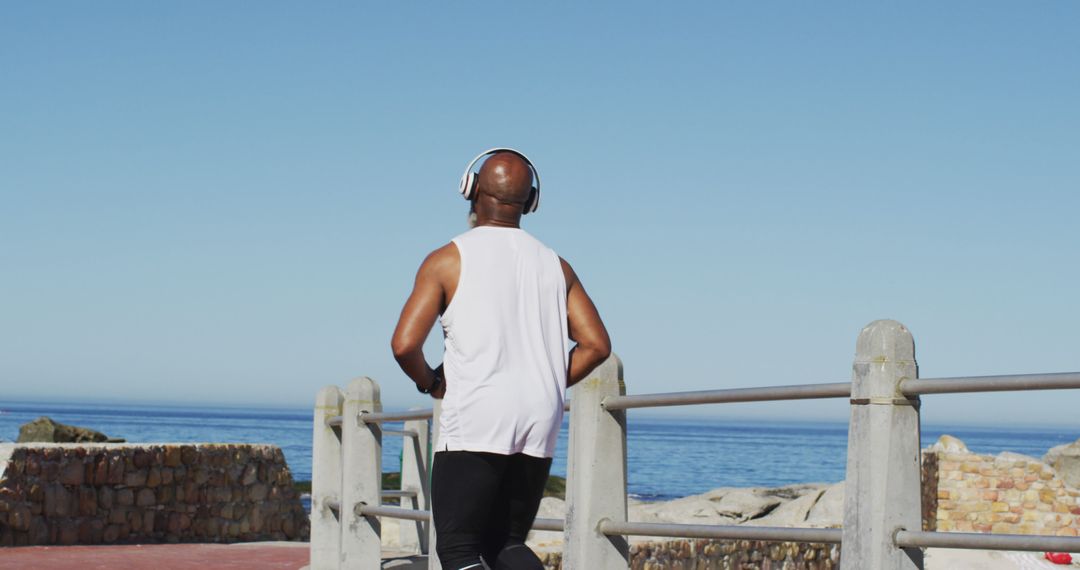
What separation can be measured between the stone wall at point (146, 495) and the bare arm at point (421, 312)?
8115mm

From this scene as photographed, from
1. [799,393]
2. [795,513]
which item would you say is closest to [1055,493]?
[795,513]

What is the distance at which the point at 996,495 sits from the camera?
719 inches

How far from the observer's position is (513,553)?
3.61 meters

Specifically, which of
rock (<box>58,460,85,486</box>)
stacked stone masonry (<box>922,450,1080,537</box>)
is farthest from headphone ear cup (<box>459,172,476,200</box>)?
stacked stone masonry (<box>922,450,1080,537</box>)

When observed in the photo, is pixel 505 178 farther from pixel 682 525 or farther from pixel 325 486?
pixel 325 486

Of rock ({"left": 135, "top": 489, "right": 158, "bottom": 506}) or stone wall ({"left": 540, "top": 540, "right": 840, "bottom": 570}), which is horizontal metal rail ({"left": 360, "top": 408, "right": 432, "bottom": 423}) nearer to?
stone wall ({"left": 540, "top": 540, "right": 840, "bottom": 570})

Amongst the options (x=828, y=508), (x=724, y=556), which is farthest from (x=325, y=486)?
(x=828, y=508)

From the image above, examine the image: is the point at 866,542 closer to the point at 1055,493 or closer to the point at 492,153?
the point at 492,153

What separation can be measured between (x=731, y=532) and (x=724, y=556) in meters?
8.76

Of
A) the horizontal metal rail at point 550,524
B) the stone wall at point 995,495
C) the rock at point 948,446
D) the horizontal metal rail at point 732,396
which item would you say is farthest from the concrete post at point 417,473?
the rock at point 948,446

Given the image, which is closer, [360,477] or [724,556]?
[360,477]

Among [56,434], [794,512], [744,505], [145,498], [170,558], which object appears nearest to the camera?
[170,558]

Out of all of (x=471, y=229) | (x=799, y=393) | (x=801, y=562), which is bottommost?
(x=801, y=562)

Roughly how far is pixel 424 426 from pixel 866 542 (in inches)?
266
